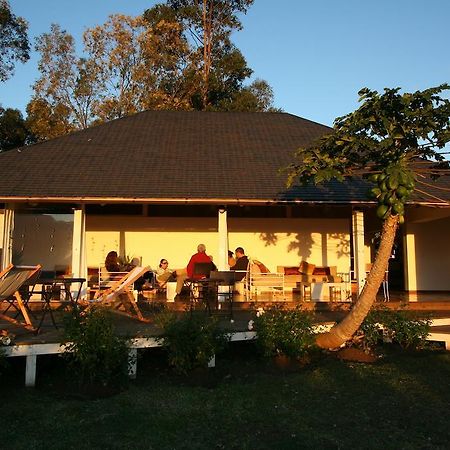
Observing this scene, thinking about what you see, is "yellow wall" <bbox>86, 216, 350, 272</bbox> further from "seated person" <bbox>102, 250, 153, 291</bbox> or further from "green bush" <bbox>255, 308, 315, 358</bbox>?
"green bush" <bbox>255, 308, 315, 358</bbox>

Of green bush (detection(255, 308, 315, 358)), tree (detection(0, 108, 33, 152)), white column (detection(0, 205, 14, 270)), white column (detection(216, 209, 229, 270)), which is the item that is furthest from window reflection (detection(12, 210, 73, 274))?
tree (detection(0, 108, 33, 152))

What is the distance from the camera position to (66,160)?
41.2 ft

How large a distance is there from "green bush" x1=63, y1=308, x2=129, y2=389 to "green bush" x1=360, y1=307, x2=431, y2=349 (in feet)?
Answer: 10.3

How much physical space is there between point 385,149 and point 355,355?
275cm

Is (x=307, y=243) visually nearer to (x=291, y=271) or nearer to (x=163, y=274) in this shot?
(x=291, y=271)

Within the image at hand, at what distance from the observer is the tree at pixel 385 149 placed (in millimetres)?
5523

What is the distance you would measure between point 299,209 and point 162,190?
4.51 m

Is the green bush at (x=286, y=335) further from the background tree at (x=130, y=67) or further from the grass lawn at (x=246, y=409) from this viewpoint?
the background tree at (x=130, y=67)

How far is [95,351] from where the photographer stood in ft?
18.2

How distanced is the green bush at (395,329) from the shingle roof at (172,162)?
4.04 m

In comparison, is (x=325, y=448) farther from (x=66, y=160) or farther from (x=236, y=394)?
(x=66, y=160)

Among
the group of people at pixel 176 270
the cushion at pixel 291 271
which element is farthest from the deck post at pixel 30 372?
the cushion at pixel 291 271

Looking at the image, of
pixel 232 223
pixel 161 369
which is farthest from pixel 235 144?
pixel 161 369

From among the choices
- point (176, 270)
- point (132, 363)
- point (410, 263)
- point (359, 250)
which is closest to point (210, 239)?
point (176, 270)
